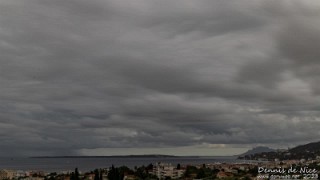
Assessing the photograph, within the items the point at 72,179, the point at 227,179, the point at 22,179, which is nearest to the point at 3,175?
the point at 22,179

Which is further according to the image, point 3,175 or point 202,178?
point 3,175

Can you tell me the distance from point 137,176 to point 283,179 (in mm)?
47494

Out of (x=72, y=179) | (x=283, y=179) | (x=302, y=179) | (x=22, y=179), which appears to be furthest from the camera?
(x=22, y=179)

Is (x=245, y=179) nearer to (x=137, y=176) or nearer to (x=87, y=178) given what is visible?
(x=137, y=176)

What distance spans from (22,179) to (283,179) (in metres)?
86.7

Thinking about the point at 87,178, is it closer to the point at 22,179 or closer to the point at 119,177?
the point at 119,177

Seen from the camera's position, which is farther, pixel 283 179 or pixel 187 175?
pixel 187 175

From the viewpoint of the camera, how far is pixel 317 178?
97562 mm

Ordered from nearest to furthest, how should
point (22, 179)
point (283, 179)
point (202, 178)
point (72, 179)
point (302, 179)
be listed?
point (283, 179) < point (302, 179) < point (72, 179) < point (202, 178) < point (22, 179)

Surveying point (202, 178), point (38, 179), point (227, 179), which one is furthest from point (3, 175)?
point (227, 179)

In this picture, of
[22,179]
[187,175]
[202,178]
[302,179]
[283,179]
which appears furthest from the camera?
[22,179]

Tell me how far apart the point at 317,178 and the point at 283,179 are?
1517 cm

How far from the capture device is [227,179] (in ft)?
345

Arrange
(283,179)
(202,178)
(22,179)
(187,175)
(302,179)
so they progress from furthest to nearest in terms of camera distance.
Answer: (22,179)
(187,175)
(202,178)
(302,179)
(283,179)
